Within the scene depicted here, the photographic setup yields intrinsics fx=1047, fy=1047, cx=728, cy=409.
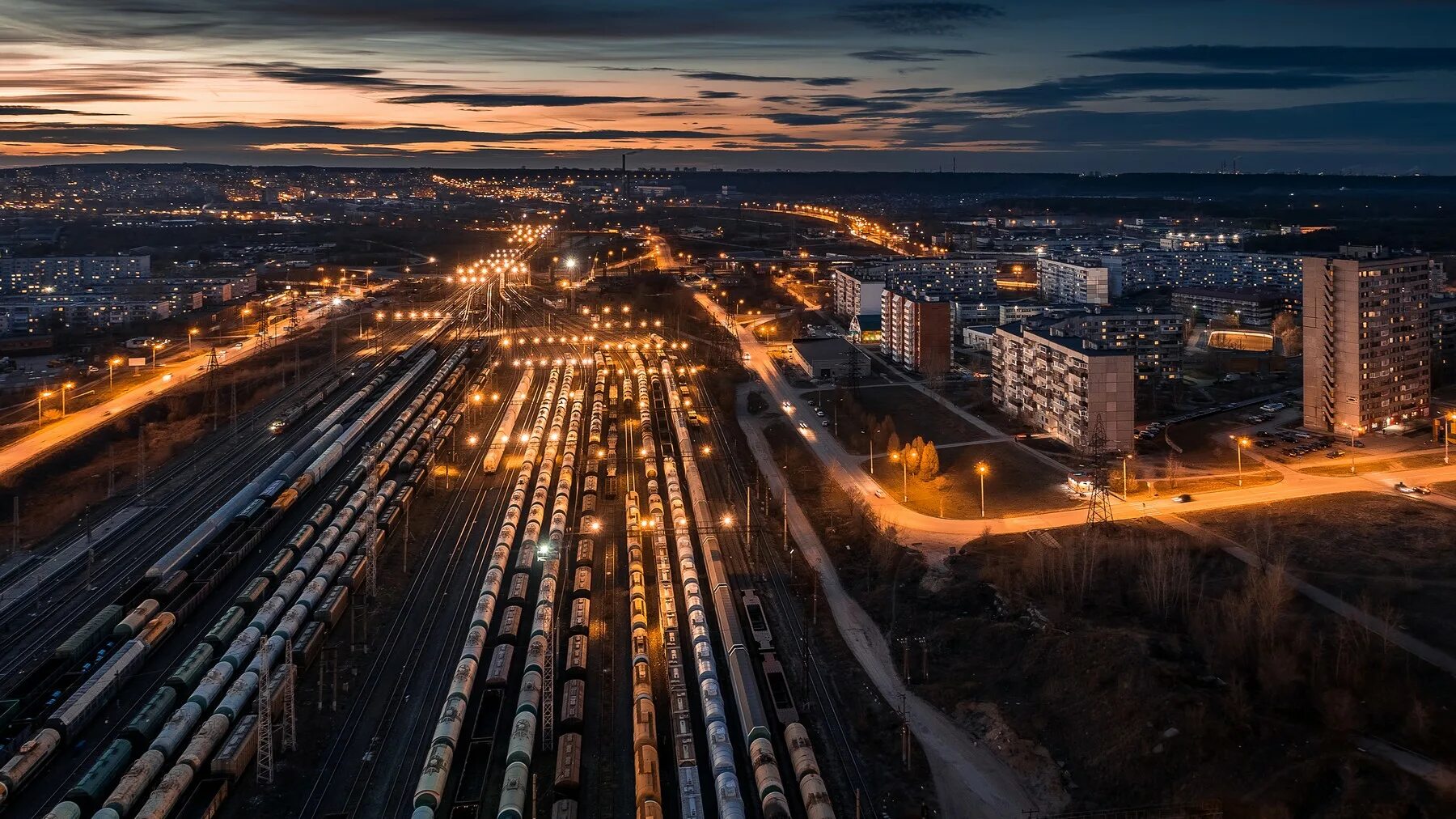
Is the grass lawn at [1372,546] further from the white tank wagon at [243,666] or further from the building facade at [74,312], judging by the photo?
the building facade at [74,312]

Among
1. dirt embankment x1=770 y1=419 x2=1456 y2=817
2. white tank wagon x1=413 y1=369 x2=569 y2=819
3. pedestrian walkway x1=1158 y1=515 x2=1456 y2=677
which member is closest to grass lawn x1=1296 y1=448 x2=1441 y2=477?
pedestrian walkway x1=1158 y1=515 x2=1456 y2=677

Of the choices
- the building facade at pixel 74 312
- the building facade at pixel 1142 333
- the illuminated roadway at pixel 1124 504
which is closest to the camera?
the illuminated roadway at pixel 1124 504

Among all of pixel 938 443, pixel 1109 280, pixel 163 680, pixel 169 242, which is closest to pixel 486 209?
pixel 169 242

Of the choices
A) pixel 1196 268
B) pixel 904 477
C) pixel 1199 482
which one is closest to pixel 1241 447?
pixel 1199 482

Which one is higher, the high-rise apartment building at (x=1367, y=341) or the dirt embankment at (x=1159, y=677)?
the high-rise apartment building at (x=1367, y=341)

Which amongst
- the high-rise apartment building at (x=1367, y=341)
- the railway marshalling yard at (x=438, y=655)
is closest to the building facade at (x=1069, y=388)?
the high-rise apartment building at (x=1367, y=341)

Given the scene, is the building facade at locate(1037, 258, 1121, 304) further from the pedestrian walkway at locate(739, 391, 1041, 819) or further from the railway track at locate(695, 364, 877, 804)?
the pedestrian walkway at locate(739, 391, 1041, 819)
